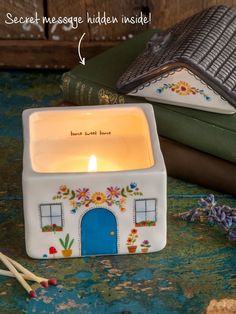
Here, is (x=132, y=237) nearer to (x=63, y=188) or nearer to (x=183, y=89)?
(x=63, y=188)

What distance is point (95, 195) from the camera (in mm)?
864

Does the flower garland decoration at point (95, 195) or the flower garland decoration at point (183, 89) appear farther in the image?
the flower garland decoration at point (183, 89)

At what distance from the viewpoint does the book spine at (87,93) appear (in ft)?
3.49

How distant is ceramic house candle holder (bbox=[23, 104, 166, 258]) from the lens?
2.82 feet

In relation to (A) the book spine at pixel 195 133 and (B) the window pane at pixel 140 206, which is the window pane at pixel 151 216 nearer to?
(B) the window pane at pixel 140 206

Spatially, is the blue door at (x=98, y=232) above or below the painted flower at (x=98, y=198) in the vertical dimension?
below

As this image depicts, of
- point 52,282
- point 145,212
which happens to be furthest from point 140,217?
point 52,282

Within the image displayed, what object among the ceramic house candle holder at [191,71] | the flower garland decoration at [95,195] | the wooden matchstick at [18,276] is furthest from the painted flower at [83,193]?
the ceramic house candle holder at [191,71]

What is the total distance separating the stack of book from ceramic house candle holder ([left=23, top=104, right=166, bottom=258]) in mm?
66

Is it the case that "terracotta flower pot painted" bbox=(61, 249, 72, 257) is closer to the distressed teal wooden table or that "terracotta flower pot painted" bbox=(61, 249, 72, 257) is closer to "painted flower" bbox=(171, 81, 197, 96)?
the distressed teal wooden table

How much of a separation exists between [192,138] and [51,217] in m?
0.22

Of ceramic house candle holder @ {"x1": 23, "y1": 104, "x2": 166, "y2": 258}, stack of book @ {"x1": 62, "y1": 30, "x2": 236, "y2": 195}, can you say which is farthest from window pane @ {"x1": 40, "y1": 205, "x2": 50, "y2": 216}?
stack of book @ {"x1": 62, "y1": 30, "x2": 236, "y2": 195}

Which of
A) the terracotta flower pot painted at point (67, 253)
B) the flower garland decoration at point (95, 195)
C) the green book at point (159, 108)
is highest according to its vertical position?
the green book at point (159, 108)

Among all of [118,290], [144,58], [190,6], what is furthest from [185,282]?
[190,6]
